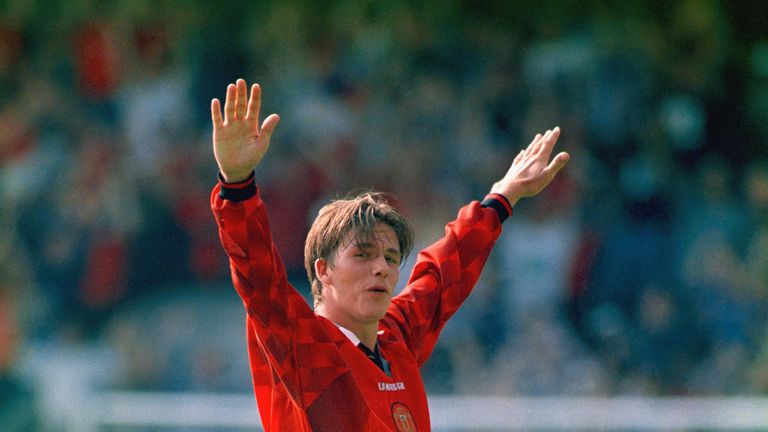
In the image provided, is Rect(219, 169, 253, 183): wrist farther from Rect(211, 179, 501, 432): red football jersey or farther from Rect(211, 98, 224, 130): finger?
Rect(211, 98, 224, 130): finger

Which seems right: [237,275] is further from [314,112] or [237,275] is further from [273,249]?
[314,112]

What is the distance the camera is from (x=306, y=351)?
12.3 ft

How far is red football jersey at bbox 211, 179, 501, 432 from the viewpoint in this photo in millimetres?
3484

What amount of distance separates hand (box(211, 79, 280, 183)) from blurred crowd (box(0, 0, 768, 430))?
5.29 meters

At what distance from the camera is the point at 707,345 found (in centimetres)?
862

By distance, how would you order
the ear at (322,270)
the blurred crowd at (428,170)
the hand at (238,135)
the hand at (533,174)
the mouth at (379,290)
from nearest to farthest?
1. the hand at (238,135)
2. the mouth at (379,290)
3. the ear at (322,270)
4. the hand at (533,174)
5. the blurred crowd at (428,170)

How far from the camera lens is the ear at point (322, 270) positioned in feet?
13.2

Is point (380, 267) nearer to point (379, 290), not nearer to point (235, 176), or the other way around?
point (379, 290)

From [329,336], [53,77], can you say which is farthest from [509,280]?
[329,336]

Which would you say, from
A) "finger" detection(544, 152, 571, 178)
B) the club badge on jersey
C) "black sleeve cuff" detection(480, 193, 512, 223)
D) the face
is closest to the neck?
the face

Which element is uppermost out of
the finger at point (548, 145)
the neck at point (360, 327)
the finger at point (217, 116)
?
the finger at point (548, 145)

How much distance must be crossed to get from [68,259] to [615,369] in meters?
4.13

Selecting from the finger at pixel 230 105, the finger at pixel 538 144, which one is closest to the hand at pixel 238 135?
the finger at pixel 230 105

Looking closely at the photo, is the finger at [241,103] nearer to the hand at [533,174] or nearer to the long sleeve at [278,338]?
the long sleeve at [278,338]
